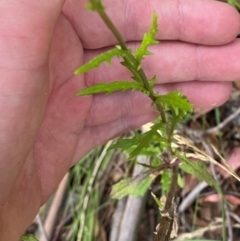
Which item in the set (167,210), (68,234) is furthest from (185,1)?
(68,234)

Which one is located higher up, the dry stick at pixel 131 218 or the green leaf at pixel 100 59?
the green leaf at pixel 100 59

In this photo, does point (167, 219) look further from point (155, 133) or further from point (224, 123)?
point (224, 123)

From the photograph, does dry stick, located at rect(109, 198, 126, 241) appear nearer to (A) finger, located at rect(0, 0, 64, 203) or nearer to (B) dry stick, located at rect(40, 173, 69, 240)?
(B) dry stick, located at rect(40, 173, 69, 240)

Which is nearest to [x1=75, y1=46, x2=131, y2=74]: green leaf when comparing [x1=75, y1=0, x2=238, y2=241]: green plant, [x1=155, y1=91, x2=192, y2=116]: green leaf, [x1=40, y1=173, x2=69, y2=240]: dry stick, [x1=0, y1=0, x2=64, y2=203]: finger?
[x1=75, y1=0, x2=238, y2=241]: green plant

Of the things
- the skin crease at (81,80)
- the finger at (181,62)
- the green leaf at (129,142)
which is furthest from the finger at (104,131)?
the green leaf at (129,142)

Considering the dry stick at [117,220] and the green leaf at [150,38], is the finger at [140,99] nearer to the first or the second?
the dry stick at [117,220]

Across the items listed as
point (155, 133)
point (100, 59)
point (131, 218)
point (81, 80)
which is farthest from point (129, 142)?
point (131, 218)
